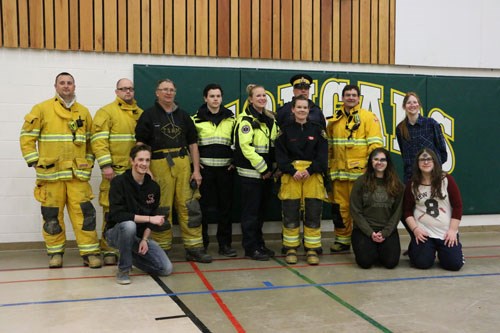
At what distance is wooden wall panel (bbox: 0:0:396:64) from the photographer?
6.00 metres

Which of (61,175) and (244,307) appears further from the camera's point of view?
(61,175)

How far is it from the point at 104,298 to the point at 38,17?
3.64 m

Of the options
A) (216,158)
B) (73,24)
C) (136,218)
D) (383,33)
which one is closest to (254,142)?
(216,158)

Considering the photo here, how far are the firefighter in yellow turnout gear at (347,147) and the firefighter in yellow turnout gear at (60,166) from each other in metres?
2.65

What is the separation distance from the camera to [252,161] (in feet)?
17.3

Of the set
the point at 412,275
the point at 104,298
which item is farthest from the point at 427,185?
the point at 104,298

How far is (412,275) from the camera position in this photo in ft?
15.8

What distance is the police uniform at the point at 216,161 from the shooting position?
5590mm

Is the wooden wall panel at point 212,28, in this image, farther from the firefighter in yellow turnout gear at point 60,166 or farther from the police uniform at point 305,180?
the firefighter in yellow turnout gear at point 60,166

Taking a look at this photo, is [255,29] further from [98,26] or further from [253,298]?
[253,298]

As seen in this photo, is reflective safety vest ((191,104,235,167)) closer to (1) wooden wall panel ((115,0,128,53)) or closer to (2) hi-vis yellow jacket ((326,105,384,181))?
(2) hi-vis yellow jacket ((326,105,384,181))

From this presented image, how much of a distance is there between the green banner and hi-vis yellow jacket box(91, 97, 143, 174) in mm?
843

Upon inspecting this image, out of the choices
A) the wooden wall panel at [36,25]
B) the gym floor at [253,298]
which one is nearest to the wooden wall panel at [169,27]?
the wooden wall panel at [36,25]

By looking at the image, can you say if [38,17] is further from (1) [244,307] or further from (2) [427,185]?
(2) [427,185]
